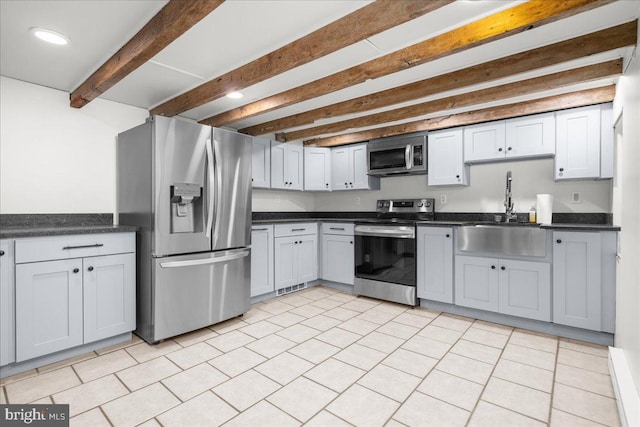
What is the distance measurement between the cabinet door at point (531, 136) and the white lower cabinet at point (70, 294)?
376 centimetres

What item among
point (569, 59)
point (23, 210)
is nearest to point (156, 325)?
point (23, 210)

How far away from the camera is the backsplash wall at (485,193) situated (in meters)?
3.16

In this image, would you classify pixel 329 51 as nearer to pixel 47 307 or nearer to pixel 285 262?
pixel 47 307

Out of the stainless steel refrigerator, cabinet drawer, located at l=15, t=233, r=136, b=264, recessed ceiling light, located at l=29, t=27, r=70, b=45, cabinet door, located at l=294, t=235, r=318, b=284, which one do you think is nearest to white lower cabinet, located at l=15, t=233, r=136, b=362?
cabinet drawer, located at l=15, t=233, r=136, b=264

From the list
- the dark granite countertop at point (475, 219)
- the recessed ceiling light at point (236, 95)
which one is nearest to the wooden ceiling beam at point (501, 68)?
the recessed ceiling light at point (236, 95)

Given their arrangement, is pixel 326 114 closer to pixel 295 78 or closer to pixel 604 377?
pixel 295 78

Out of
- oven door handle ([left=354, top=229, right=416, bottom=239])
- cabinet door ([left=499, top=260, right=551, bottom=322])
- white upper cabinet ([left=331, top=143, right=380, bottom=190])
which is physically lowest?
cabinet door ([left=499, top=260, right=551, bottom=322])

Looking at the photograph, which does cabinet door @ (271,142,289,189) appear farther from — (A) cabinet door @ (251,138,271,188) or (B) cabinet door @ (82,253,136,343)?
(B) cabinet door @ (82,253,136,343)

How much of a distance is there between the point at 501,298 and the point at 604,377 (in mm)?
990

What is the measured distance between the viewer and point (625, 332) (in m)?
2.04

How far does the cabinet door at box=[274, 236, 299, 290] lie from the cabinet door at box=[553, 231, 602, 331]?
2.77m

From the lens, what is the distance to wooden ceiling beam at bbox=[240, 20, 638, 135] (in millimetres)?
1990

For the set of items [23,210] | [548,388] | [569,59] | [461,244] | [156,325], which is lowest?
[548,388]

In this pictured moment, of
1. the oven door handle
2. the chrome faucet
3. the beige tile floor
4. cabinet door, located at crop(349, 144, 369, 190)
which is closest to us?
the beige tile floor
